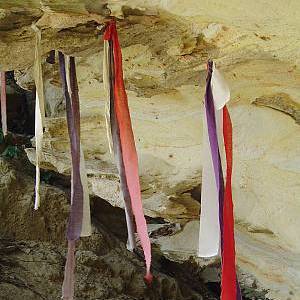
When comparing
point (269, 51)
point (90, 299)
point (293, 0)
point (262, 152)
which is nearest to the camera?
point (293, 0)

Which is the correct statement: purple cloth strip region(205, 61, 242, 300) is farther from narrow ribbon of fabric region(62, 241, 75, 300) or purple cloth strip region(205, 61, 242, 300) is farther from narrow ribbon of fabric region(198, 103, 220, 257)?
narrow ribbon of fabric region(62, 241, 75, 300)

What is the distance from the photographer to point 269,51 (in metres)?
0.97

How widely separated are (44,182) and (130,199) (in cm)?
155

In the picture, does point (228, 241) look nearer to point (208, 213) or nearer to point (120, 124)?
point (208, 213)

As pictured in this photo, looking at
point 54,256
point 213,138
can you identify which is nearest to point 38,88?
Result: point 213,138

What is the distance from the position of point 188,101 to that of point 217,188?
48cm

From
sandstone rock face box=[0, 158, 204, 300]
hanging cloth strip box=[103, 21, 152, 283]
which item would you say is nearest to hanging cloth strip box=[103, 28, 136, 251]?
hanging cloth strip box=[103, 21, 152, 283]

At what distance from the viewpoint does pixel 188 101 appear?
1.43 meters

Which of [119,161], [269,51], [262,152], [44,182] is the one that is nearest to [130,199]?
[119,161]

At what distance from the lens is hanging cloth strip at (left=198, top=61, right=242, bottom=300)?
95 cm

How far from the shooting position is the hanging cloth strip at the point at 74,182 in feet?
3.42

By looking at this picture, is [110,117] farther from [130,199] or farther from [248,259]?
[248,259]

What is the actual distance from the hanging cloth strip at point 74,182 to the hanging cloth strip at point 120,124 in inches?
3.1

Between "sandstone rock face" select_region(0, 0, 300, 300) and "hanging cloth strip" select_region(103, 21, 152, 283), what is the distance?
0.06m
